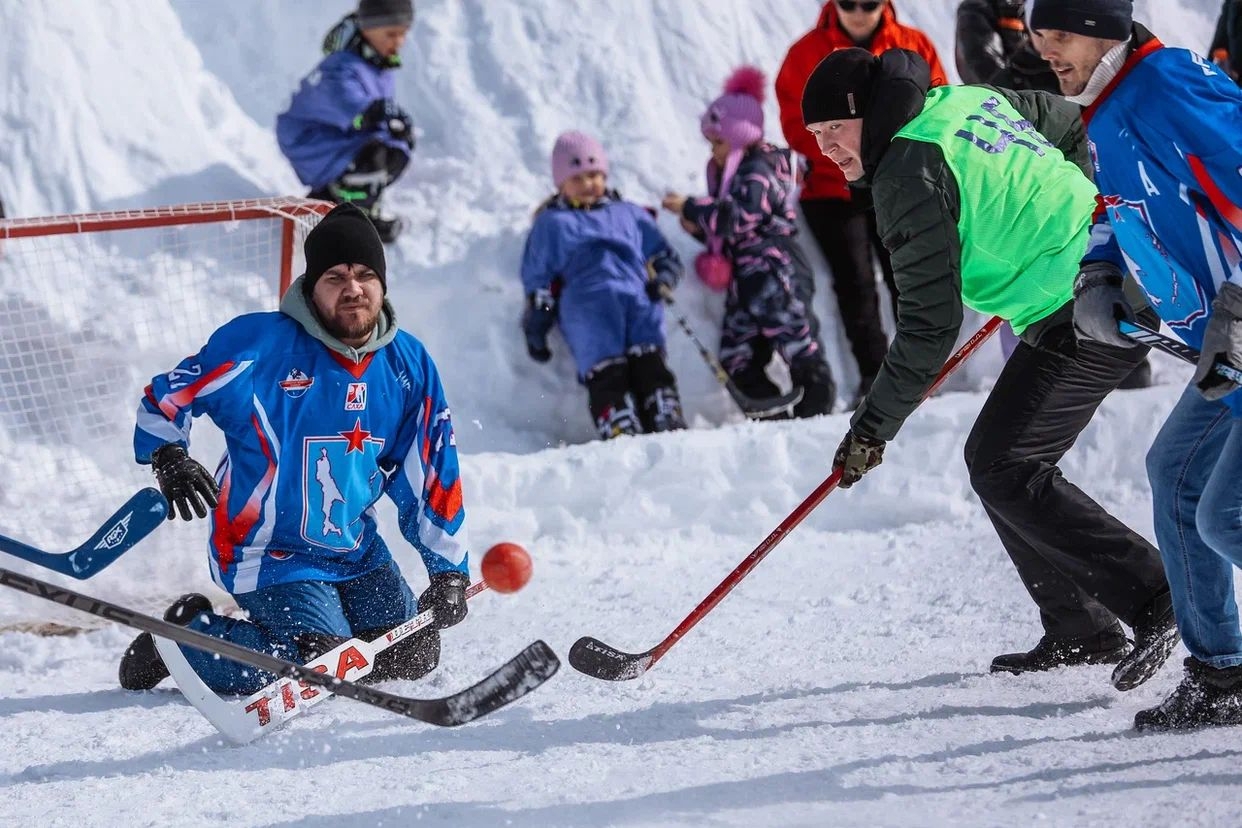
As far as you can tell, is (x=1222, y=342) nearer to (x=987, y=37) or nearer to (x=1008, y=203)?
(x=1008, y=203)

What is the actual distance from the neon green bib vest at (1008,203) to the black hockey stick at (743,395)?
2.81m

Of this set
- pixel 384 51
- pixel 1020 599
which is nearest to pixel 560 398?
pixel 384 51

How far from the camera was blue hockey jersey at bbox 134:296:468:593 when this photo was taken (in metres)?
3.54

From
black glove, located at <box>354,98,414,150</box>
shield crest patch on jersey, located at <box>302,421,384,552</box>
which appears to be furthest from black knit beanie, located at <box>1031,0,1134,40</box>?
black glove, located at <box>354,98,414,150</box>

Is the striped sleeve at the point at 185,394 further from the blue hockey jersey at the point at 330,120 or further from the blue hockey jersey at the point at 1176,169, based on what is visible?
the blue hockey jersey at the point at 330,120

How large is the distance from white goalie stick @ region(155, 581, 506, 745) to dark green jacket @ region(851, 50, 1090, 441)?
1.35 meters

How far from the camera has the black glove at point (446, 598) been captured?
3.63 metres

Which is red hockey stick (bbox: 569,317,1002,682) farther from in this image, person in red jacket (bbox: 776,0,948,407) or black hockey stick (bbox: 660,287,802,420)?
person in red jacket (bbox: 776,0,948,407)

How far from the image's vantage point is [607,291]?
6109 mm

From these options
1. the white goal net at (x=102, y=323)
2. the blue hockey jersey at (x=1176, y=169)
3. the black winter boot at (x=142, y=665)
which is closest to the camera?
the blue hockey jersey at (x=1176, y=169)

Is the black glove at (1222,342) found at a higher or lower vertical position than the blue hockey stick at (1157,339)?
higher

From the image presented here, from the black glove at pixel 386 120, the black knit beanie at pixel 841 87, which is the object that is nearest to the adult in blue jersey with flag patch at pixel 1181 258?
the black knit beanie at pixel 841 87

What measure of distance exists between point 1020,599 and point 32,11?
202 inches

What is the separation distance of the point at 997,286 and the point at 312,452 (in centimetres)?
171
